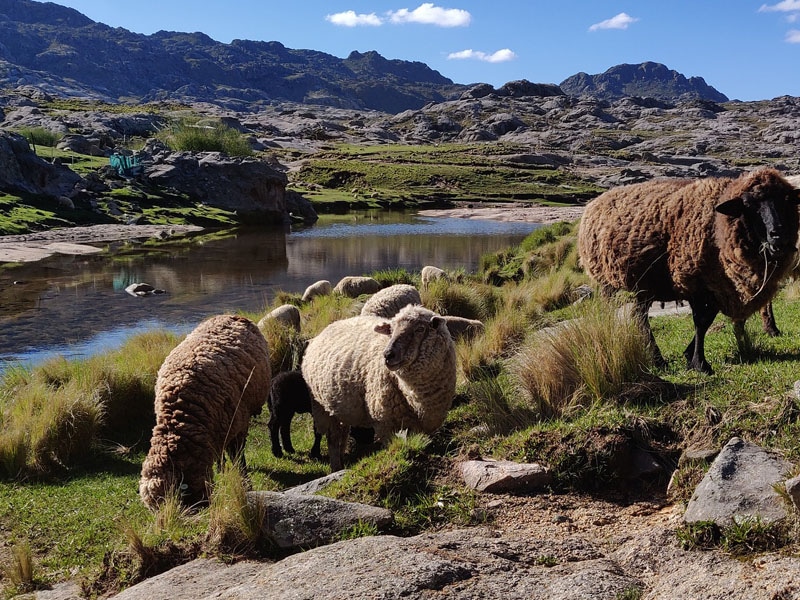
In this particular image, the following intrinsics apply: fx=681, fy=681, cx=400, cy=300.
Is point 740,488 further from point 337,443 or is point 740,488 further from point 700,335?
point 337,443

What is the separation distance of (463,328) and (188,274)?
19514mm

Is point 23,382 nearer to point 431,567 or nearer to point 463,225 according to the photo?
point 431,567

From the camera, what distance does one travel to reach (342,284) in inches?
759

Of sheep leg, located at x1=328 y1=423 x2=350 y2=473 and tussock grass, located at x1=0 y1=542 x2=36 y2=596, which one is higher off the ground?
sheep leg, located at x1=328 y1=423 x2=350 y2=473

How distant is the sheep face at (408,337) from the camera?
265 inches

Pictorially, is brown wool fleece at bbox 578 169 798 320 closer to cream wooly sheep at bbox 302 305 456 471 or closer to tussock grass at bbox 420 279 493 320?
cream wooly sheep at bbox 302 305 456 471

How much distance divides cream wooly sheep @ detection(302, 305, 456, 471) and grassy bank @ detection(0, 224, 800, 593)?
1.20 ft

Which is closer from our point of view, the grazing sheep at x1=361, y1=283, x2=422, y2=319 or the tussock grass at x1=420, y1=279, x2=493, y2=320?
the grazing sheep at x1=361, y1=283, x2=422, y2=319

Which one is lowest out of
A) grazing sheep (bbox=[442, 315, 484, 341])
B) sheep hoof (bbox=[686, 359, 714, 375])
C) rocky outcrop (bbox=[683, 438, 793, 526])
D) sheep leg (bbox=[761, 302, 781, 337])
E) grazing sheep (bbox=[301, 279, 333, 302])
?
grazing sheep (bbox=[301, 279, 333, 302])

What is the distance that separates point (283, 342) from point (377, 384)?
5138 millimetres

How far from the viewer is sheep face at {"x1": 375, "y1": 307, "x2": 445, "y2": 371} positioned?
6727 millimetres

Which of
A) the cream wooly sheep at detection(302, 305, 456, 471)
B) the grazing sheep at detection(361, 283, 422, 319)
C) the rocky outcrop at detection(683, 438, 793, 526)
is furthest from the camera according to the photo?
the grazing sheep at detection(361, 283, 422, 319)

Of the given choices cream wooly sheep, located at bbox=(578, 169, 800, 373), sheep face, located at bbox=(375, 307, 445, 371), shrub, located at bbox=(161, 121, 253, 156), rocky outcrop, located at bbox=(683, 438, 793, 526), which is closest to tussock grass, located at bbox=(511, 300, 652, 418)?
cream wooly sheep, located at bbox=(578, 169, 800, 373)

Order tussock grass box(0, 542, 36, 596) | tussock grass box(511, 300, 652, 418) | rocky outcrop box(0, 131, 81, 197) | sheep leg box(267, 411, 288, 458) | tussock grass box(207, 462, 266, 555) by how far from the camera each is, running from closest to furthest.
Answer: tussock grass box(207, 462, 266, 555), tussock grass box(0, 542, 36, 596), tussock grass box(511, 300, 652, 418), sheep leg box(267, 411, 288, 458), rocky outcrop box(0, 131, 81, 197)
